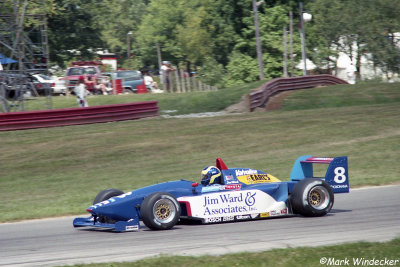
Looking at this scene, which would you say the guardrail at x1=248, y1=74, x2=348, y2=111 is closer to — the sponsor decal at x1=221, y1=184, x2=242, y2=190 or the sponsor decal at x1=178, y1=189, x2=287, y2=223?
the sponsor decal at x1=221, y1=184, x2=242, y2=190

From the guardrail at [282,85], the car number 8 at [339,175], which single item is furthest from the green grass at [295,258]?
the guardrail at [282,85]

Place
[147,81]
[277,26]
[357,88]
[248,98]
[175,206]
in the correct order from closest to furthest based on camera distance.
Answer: [175,206], [248,98], [357,88], [147,81], [277,26]

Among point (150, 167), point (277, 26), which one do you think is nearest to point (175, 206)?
point (150, 167)

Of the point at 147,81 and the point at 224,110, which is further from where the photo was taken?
the point at 147,81

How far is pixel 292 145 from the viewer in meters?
17.9

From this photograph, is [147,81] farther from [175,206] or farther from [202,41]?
[175,206]

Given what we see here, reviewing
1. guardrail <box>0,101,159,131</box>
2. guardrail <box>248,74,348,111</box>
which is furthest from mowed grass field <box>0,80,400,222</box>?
guardrail <box>248,74,348,111</box>

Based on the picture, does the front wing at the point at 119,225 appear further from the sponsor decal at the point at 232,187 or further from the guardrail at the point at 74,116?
the guardrail at the point at 74,116

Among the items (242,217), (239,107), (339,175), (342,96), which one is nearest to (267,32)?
(342,96)

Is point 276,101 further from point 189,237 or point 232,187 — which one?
point 189,237

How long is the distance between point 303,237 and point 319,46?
4163 centimetres

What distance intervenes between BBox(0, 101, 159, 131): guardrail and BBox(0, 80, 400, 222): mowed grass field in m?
0.50

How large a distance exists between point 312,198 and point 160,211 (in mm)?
2489

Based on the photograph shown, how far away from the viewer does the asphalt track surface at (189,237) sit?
7.26 metres
